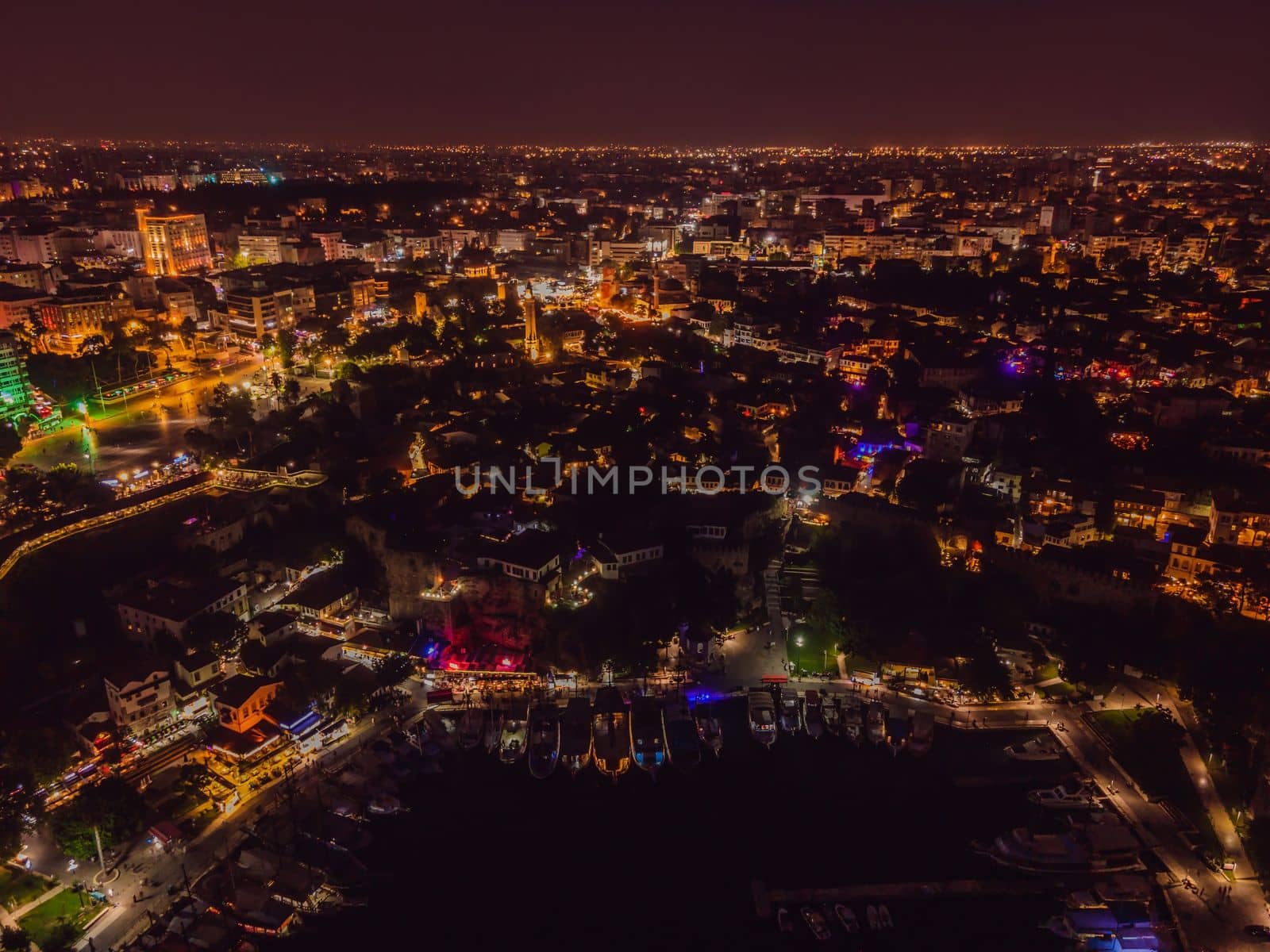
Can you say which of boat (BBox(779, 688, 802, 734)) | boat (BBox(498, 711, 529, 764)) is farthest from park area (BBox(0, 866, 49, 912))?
boat (BBox(779, 688, 802, 734))

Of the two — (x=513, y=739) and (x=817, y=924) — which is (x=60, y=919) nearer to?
(x=513, y=739)

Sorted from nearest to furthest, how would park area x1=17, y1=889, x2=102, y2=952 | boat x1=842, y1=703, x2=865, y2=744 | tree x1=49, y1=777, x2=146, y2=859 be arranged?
park area x1=17, y1=889, x2=102, y2=952 → tree x1=49, y1=777, x2=146, y2=859 → boat x1=842, y1=703, x2=865, y2=744

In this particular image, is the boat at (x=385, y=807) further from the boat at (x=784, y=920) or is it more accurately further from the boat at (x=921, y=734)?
the boat at (x=921, y=734)

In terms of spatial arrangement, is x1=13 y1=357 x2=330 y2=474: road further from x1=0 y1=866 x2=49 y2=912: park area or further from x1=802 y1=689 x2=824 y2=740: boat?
x1=802 y1=689 x2=824 y2=740: boat

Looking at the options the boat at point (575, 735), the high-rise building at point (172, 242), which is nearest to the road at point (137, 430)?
the boat at point (575, 735)

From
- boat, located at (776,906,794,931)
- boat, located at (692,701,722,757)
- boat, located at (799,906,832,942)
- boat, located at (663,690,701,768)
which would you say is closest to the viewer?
boat, located at (799,906,832,942)
